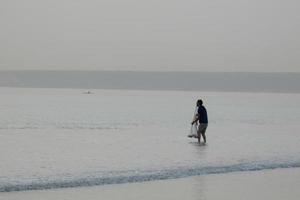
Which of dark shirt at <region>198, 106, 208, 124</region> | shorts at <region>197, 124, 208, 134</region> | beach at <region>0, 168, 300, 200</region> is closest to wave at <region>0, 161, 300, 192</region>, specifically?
beach at <region>0, 168, 300, 200</region>

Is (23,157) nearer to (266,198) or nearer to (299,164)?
(299,164)

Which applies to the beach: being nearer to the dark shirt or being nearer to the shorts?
the dark shirt

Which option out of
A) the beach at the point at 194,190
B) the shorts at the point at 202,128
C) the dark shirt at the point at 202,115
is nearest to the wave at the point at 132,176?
the beach at the point at 194,190

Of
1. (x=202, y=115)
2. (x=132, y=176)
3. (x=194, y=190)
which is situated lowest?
(x=194, y=190)

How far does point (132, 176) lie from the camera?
15117 mm

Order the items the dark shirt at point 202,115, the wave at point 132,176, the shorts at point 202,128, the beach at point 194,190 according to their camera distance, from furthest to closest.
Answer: the shorts at point 202,128
the dark shirt at point 202,115
the wave at point 132,176
the beach at point 194,190

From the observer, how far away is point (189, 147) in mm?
22734

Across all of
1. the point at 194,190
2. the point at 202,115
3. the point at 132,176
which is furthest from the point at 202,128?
the point at 194,190

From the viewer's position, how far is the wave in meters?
13.6

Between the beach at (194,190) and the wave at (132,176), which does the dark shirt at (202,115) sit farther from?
the beach at (194,190)

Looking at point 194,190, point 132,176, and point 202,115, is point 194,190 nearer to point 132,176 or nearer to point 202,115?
point 132,176

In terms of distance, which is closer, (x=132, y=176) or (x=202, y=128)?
(x=132, y=176)

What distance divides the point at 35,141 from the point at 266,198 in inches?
631

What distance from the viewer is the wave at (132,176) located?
13578mm
